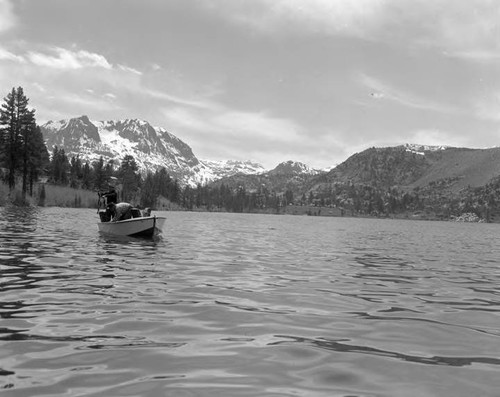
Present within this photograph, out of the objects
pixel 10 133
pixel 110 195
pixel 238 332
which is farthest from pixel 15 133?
pixel 238 332

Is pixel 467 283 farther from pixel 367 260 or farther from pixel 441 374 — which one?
pixel 441 374

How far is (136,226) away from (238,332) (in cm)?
2097

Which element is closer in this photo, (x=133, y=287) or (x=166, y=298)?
(x=166, y=298)

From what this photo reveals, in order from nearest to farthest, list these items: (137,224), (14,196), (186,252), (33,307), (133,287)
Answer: (33,307) → (133,287) → (186,252) → (137,224) → (14,196)

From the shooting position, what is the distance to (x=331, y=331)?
29.2 feet

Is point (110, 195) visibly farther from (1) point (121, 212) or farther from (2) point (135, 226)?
(2) point (135, 226)

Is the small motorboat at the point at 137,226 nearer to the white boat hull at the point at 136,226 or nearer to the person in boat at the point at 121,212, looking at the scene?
the white boat hull at the point at 136,226

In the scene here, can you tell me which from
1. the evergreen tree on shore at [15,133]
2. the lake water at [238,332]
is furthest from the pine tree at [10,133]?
the lake water at [238,332]

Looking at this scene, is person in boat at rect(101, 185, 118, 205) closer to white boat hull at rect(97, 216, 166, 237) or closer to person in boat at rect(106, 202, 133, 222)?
person in boat at rect(106, 202, 133, 222)

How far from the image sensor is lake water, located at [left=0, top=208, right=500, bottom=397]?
604 cm

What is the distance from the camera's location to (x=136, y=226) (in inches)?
1117

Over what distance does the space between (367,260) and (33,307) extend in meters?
17.1

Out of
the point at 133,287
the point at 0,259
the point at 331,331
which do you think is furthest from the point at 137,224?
the point at 331,331

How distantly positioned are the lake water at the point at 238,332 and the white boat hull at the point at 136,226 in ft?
35.4
